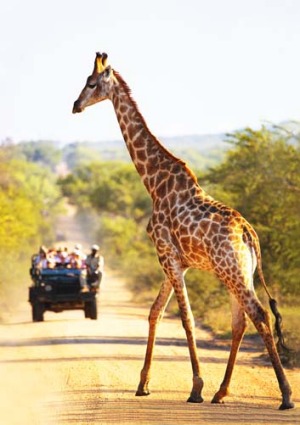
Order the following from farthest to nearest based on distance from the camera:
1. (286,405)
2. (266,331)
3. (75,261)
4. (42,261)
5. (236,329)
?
(75,261)
(42,261)
(236,329)
(266,331)
(286,405)

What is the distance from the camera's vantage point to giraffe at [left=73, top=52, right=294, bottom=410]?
13.3 meters

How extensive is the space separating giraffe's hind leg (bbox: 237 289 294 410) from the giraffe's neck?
1.77 metres

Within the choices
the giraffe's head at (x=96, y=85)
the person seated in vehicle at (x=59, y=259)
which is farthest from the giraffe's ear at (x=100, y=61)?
the person seated in vehicle at (x=59, y=259)

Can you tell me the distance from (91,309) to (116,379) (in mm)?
12572

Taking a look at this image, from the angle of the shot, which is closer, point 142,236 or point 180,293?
point 180,293

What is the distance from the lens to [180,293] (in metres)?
13.8

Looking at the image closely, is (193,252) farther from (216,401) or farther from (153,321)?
(216,401)

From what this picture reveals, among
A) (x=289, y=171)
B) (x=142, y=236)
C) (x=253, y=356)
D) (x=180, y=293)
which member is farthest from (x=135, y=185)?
(x=180, y=293)

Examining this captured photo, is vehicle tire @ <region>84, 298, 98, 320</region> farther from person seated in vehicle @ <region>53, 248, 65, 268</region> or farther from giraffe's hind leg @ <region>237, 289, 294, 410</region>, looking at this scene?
giraffe's hind leg @ <region>237, 289, 294, 410</region>

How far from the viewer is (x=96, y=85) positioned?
1500 centimetres

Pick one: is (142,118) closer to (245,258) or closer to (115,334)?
(245,258)

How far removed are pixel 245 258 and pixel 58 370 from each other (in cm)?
468

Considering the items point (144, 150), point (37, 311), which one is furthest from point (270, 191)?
point (144, 150)

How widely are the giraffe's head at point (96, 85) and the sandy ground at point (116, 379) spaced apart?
340cm
